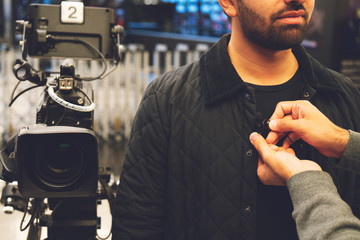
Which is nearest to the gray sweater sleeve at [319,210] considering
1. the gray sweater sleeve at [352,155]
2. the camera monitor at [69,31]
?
the gray sweater sleeve at [352,155]

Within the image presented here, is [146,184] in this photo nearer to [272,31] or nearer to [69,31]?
[272,31]

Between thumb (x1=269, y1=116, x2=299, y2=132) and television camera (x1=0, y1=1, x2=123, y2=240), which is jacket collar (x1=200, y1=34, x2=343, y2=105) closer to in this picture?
thumb (x1=269, y1=116, x2=299, y2=132)

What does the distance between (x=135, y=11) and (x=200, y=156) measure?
31.8 ft

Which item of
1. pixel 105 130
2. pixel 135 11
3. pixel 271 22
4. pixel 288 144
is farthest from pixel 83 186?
pixel 135 11

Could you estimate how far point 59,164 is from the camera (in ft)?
4.69

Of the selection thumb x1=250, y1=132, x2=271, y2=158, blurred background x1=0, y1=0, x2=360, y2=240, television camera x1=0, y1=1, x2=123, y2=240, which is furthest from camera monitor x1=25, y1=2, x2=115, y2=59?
blurred background x1=0, y1=0, x2=360, y2=240

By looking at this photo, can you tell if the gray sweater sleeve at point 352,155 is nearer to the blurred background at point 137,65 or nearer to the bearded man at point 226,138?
the bearded man at point 226,138

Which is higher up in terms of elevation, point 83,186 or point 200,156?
point 200,156

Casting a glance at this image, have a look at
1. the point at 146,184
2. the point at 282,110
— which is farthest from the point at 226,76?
the point at 146,184

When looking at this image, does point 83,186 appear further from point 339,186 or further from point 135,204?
point 339,186

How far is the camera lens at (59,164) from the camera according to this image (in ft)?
4.62

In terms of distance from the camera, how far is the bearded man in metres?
1.40

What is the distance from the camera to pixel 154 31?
10078mm

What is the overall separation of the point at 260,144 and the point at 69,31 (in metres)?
0.91
